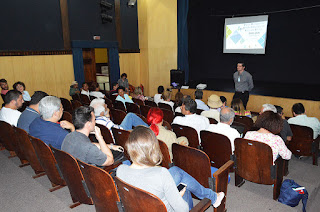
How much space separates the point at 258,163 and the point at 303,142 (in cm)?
146

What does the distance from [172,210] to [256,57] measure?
9.97 m

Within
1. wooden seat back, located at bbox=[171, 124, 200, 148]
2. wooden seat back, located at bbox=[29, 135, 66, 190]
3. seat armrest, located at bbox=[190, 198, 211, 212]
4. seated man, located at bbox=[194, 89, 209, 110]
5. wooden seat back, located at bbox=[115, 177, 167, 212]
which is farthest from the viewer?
seated man, located at bbox=[194, 89, 209, 110]

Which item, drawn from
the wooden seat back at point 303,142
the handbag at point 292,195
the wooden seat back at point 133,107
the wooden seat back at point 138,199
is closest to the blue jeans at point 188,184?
the wooden seat back at point 138,199

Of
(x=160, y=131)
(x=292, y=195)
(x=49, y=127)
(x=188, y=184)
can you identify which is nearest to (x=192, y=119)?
(x=160, y=131)

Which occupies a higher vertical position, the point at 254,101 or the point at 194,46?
the point at 194,46

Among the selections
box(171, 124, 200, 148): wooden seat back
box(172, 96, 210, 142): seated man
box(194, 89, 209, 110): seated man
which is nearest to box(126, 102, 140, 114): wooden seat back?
box(194, 89, 209, 110): seated man

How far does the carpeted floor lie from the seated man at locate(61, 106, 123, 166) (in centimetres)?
74

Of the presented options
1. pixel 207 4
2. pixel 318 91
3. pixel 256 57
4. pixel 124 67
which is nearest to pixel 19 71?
pixel 124 67

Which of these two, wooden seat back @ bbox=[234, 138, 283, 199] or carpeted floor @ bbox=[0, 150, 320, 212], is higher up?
wooden seat back @ bbox=[234, 138, 283, 199]

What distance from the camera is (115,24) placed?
10.0m

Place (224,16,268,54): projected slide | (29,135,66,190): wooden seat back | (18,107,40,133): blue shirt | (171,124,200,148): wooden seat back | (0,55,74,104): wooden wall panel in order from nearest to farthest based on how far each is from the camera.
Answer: (29,135,66,190): wooden seat back
(171,124,200,148): wooden seat back
(18,107,40,133): blue shirt
(0,55,74,104): wooden wall panel
(224,16,268,54): projected slide

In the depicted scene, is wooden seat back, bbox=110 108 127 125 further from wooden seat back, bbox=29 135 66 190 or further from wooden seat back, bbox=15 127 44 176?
wooden seat back, bbox=29 135 66 190

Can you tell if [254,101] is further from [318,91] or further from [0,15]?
[0,15]

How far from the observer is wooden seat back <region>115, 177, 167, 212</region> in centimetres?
134
